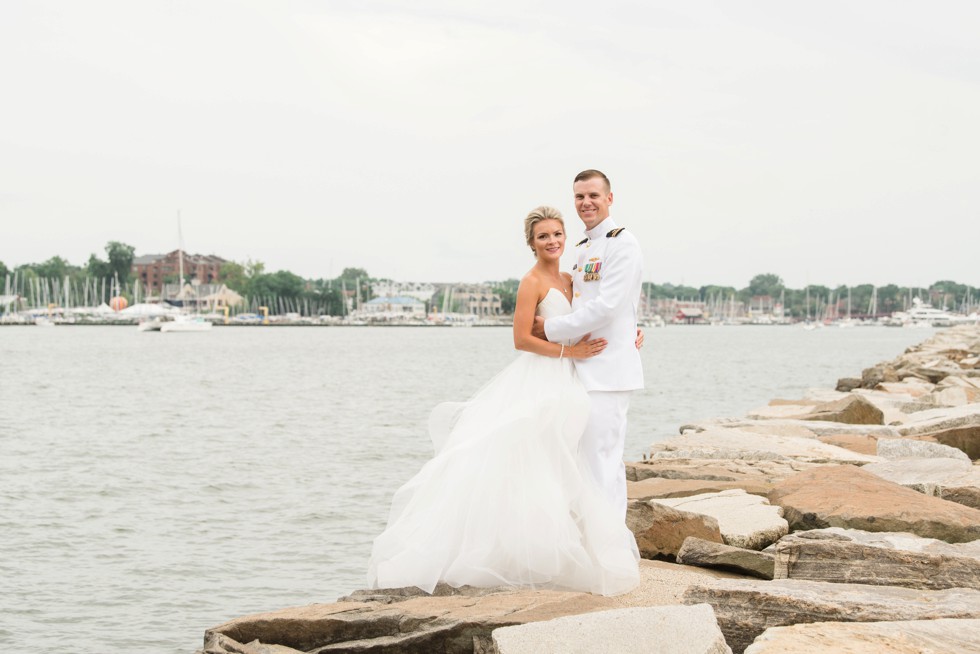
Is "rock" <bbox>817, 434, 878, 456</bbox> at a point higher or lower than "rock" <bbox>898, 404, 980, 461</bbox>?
lower

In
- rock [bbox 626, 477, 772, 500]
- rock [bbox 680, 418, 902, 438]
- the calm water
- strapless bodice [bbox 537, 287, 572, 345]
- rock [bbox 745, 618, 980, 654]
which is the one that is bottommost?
the calm water

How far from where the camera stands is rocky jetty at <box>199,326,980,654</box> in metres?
4.53

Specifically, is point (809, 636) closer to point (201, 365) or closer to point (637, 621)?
point (637, 621)

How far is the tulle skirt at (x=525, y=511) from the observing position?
5.64 m

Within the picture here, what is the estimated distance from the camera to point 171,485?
16453 millimetres

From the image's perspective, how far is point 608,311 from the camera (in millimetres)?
5617

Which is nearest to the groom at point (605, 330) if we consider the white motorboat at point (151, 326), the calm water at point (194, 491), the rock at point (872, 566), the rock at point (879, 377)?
the rock at point (872, 566)

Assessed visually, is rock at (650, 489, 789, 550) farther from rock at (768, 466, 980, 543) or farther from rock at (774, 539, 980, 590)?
rock at (774, 539, 980, 590)

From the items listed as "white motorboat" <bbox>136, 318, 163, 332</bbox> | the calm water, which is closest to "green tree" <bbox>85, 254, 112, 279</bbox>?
"white motorboat" <bbox>136, 318, 163, 332</bbox>

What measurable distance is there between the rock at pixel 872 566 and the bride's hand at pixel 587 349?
4.45 feet

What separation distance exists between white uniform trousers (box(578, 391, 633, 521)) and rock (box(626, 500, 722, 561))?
1027mm

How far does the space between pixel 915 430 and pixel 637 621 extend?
8.72 meters

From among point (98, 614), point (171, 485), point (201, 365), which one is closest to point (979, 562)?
point (98, 614)

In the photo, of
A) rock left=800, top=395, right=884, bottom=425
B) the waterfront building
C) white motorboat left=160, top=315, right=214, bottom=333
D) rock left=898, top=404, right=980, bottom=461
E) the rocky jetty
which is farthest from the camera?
the waterfront building
